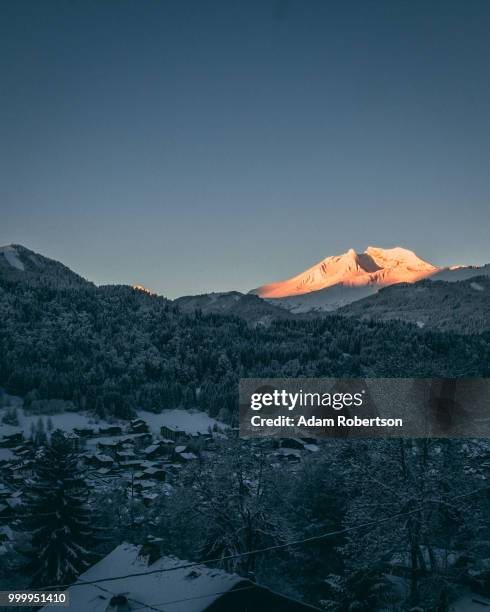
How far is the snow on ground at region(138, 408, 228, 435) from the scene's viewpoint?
416 ft

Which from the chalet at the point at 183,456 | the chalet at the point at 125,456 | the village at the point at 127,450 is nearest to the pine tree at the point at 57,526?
the village at the point at 127,450

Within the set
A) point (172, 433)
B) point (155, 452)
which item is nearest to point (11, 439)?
point (155, 452)

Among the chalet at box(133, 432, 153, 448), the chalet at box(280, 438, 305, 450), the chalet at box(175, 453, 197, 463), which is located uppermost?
the chalet at box(280, 438, 305, 450)

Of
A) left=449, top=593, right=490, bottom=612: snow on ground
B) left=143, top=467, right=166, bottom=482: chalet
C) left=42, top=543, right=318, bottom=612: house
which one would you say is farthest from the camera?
left=143, top=467, right=166, bottom=482: chalet

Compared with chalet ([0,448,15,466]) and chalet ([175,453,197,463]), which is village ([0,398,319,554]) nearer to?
chalet ([0,448,15,466])

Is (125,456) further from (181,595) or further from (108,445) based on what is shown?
(181,595)

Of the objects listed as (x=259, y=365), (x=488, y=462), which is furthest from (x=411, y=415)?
(x=259, y=365)

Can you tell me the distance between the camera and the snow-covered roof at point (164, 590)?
18.5m

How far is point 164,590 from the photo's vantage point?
19.3 m

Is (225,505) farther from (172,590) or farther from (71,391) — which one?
(71,391)

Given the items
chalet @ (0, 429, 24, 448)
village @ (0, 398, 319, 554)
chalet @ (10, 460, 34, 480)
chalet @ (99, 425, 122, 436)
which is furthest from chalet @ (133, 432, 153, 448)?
chalet @ (10, 460, 34, 480)

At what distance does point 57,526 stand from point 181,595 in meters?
8.30

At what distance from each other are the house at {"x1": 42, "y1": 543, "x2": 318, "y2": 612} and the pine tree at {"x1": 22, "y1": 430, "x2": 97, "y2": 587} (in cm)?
424

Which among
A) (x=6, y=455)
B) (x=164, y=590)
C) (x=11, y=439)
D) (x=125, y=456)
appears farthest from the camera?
(x=11, y=439)
